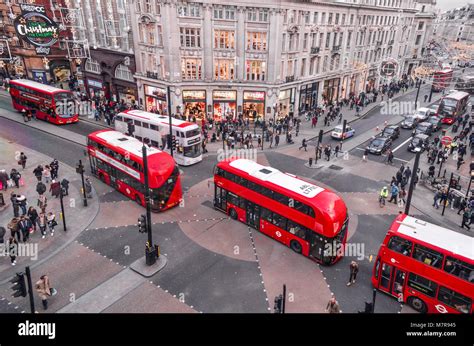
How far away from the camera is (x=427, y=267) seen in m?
13.9

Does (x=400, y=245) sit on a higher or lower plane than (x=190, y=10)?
lower

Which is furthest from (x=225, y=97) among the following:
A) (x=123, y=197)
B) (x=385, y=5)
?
(x=385, y=5)

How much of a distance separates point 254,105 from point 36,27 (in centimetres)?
2503

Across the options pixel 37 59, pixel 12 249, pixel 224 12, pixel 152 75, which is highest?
pixel 224 12

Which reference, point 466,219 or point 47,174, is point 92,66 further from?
point 466,219

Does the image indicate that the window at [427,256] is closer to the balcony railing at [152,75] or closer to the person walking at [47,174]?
the person walking at [47,174]

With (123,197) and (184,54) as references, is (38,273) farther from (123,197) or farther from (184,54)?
(184,54)

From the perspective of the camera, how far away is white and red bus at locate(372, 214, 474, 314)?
13.2 m

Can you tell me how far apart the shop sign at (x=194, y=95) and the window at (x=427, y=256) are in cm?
3232

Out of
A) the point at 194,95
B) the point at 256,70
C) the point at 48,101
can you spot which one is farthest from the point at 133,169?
the point at 256,70

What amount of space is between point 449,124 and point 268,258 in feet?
135

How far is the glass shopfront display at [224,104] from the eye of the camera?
41.8 metres

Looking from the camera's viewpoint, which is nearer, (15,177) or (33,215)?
(33,215)
